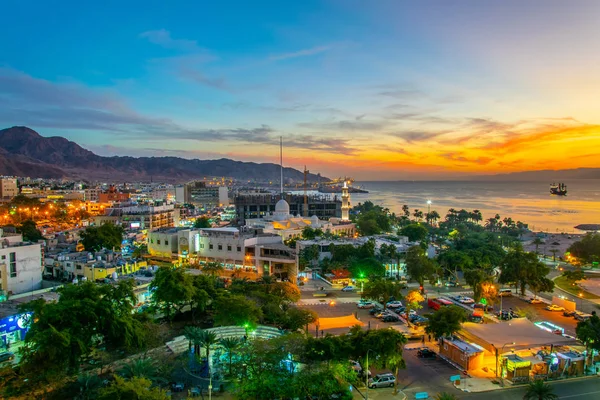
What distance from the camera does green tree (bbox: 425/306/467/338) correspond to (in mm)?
19625

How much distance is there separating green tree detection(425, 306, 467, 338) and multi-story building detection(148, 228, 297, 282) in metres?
15.8

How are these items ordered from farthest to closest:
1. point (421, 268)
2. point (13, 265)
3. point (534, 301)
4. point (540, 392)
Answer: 1. point (421, 268)
2. point (534, 301)
3. point (13, 265)
4. point (540, 392)

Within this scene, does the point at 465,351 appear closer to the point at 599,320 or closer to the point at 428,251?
the point at 599,320

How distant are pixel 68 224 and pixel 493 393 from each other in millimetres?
67607

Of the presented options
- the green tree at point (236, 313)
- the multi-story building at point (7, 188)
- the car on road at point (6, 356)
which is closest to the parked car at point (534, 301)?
the green tree at point (236, 313)

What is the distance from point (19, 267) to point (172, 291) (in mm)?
14424

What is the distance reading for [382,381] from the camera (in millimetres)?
16891

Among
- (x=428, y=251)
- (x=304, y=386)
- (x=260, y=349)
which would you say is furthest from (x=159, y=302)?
(x=428, y=251)

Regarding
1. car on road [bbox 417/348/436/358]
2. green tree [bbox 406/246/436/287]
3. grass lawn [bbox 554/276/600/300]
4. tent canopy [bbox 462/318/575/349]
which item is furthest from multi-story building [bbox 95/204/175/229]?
tent canopy [bbox 462/318/575/349]

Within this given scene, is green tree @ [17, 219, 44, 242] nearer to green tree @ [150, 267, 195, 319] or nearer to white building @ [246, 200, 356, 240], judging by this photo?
white building @ [246, 200, 356, 240]

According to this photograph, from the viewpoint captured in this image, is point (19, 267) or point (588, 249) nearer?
point (19, 267)

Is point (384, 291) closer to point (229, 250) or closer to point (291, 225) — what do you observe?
point (229, 250)

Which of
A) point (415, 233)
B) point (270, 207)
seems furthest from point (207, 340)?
point (270, 207)

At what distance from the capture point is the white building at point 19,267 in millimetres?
27580
